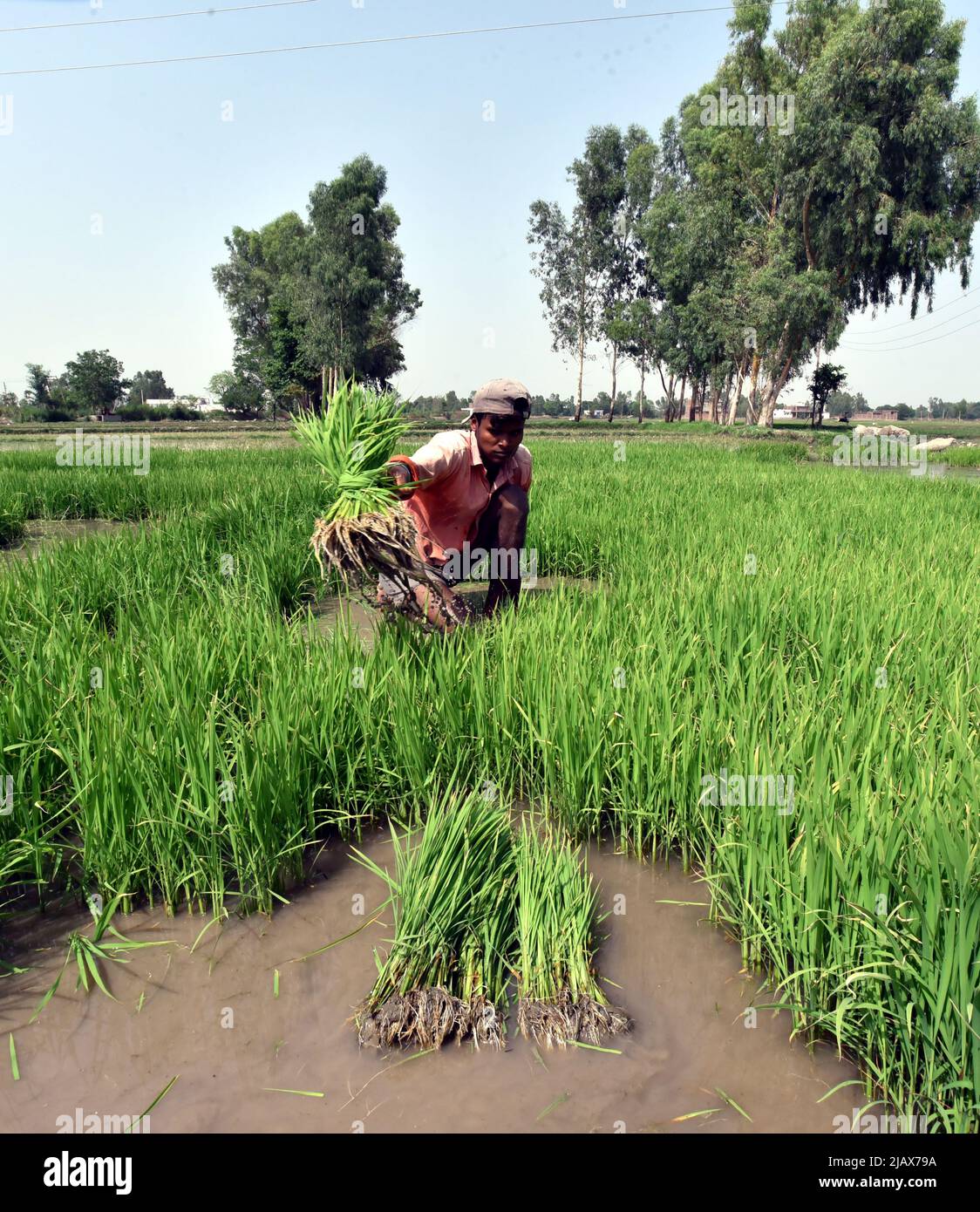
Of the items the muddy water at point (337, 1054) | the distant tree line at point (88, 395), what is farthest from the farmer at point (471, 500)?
the distant tree line at point (88, 395)

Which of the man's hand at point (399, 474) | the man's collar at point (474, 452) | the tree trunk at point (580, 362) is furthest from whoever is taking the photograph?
the tree trunk at point (580, 362)

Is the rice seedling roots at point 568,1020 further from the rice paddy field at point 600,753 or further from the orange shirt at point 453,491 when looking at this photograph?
the orange shirt at point 453,491

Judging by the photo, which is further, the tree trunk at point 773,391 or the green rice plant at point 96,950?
the tree trunk at point 773,391

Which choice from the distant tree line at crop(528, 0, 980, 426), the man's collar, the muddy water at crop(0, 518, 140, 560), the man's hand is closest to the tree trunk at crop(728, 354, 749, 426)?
the distant tree line at crop(528, 0, 980, 426)

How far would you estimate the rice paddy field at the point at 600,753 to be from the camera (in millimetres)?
1461

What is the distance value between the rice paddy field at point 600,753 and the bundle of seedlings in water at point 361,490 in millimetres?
296

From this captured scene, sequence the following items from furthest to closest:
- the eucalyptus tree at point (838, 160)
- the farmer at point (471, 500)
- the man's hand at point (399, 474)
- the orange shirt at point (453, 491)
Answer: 1. the eucalyptus tree at point (838, 160)
2. the orange shirt at point (453, 491)
3. the farmer at point (471, 500)
4. the man's hand at point (399, 474)

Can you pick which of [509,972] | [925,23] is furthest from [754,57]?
[509,972]

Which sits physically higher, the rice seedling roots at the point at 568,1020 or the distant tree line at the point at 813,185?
the distant tree line at the point at 813,185

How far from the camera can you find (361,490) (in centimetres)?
257

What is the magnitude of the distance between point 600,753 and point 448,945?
0.72 metres

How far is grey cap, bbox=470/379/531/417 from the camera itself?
3061 millimetres

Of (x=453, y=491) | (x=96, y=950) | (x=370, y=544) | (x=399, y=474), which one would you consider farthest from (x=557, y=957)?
(x=453, y=491)

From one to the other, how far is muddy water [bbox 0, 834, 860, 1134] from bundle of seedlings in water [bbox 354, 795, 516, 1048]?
0.05 metres
